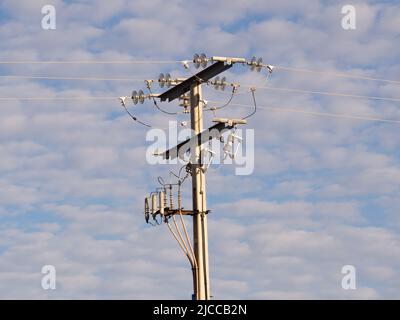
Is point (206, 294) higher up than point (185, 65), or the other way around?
point (185, 65)

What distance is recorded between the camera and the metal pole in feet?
141

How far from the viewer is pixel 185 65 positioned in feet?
141

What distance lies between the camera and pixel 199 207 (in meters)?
43.6

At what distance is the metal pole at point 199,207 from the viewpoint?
141 feet
